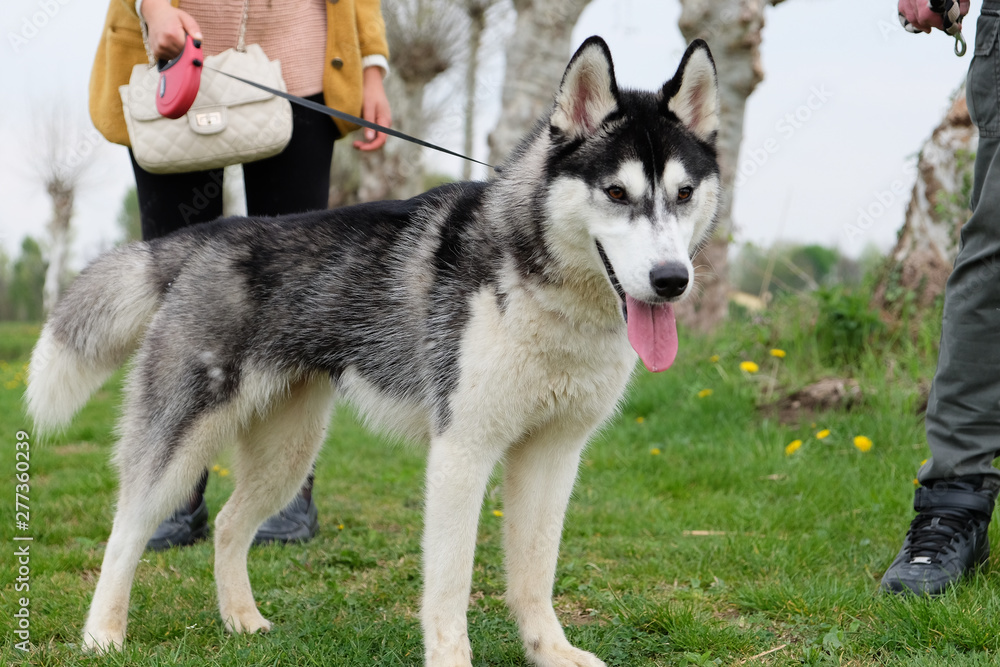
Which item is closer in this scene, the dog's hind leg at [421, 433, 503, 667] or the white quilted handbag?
the dog's hind leg at [421, 433, 503, 667]

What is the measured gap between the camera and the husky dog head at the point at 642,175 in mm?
Answer: 2158

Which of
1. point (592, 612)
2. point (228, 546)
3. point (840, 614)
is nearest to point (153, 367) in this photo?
point (228, 546)

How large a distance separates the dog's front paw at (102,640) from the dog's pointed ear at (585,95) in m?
2.06

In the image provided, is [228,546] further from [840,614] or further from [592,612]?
[840,614]

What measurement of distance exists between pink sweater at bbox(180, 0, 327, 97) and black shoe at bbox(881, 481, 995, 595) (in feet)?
9.30

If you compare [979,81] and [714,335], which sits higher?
[979,81]

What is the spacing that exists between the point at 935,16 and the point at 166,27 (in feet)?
8.41

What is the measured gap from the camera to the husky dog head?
2.16 meters

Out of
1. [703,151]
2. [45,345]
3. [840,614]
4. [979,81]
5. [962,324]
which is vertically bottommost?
[840,614]

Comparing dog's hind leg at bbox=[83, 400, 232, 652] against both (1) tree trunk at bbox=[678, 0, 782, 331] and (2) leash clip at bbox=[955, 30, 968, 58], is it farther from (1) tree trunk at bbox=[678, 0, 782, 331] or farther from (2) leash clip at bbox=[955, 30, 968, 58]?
(1) tree trunk at bbox=[678, 0, 782, 331]

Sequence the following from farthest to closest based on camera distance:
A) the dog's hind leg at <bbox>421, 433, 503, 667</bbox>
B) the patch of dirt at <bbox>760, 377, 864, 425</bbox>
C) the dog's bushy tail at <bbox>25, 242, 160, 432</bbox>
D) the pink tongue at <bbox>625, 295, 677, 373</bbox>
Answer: the patch of dirt at <bbox>760, 377, 864, 425</bbox> < the dog's bushy tail at <bbox>25, 242, 160, 432</bbox> < the dog's hind leg at <bbox>421, 433, 503, 667</bbox> < the pink tongue at <bbox>625, 295, 677, 373</bbox>

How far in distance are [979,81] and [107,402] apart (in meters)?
7.77

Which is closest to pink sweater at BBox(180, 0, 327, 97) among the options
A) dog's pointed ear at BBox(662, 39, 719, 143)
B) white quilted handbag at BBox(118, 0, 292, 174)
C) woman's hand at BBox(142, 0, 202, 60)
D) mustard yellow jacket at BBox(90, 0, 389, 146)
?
mustard yellow jacket at BBox(90, 0, 389, 146)

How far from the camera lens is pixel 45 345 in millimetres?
2947
